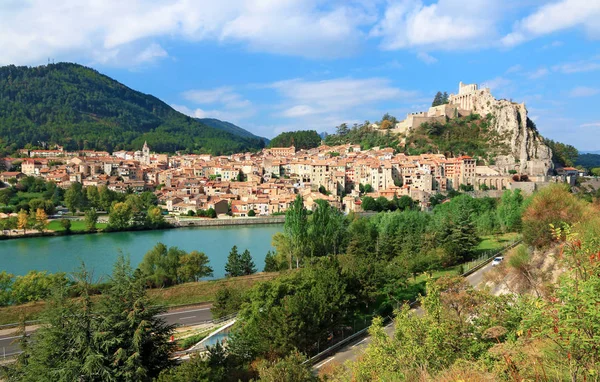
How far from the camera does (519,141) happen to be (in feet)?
108

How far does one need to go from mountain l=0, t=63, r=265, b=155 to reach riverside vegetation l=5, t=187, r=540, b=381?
4623cm

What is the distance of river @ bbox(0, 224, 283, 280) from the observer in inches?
620

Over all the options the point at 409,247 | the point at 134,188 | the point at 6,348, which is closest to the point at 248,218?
the point at 134,188

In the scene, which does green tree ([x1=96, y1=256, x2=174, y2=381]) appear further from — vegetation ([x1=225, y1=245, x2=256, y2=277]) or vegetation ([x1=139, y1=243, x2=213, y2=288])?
vegetation ([x1=225, y1=245, x2=256, y2=277])

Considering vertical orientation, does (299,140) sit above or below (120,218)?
above

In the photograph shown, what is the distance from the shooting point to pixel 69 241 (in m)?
20.7

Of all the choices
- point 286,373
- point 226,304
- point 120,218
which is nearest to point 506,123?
point 120,218

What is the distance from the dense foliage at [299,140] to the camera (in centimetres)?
5025

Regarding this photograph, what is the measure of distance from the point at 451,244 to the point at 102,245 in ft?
49.0

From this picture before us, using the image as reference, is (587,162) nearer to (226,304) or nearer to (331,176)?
(331,176)

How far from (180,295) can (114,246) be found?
10.4 meters

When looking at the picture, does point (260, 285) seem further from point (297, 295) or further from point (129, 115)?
point (129, 115)

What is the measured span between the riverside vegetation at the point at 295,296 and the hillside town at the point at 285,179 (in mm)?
12869

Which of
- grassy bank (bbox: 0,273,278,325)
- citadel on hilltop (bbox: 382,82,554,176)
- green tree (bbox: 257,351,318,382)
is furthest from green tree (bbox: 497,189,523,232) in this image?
citadel on hilltop (bbox: 382,82,554,176)
